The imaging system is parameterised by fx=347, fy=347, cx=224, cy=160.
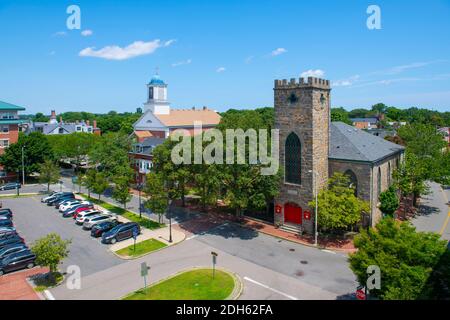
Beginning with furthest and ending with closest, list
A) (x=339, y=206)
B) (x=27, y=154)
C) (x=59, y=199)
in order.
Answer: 1. (x=27, y=154)
2. (x=59, y=199)
3. (x=339, y=206)

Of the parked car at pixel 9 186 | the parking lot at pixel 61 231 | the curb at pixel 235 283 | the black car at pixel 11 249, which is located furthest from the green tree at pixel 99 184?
the curb at pixel 235 283

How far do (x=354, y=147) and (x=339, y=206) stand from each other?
7.58 metres

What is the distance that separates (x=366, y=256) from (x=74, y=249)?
2527 centimetres

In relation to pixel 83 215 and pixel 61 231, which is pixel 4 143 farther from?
pixel 61 231

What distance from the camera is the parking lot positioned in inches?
1145

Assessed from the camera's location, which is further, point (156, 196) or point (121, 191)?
point (121, 191)

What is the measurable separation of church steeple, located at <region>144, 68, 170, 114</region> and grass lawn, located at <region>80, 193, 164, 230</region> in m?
31.2

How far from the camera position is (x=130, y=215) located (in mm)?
42531

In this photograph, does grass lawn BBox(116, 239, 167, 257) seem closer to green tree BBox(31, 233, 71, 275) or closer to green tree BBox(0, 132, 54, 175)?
green tree BBox(31, 233, 71, 275)

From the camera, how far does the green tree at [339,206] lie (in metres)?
31.4

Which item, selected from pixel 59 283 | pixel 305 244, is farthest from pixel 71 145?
pixel 305 244

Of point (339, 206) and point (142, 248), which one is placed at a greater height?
point (339, 206)

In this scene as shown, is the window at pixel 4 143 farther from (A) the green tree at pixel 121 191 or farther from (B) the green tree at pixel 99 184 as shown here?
(A) the green tree at pixel 121 191

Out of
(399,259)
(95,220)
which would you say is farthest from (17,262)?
(399,259)
